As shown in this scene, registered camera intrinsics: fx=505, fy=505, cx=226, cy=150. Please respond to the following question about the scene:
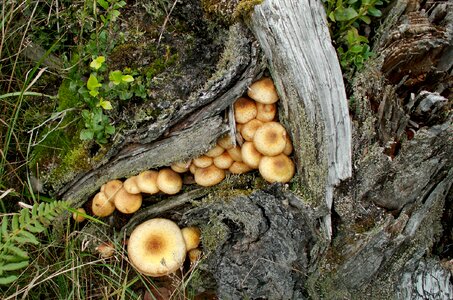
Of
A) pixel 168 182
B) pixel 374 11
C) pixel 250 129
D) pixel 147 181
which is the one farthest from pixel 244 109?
pixel 374 11

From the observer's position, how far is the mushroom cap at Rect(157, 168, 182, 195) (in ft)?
14.3

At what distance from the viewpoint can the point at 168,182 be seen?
14.3ft

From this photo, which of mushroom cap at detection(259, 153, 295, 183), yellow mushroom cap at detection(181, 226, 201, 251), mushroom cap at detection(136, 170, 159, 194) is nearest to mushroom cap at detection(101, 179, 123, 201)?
mushroom cap at detection(136, 170, 159, 194)

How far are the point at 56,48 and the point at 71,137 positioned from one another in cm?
92

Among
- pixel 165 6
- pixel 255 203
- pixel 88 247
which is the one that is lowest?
pixel 88 247

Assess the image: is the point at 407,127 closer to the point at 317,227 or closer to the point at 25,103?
the point at 317,227

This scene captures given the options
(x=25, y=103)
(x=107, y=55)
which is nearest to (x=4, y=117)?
(x=25, y=103)

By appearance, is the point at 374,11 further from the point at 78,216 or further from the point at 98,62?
the point at 78,216

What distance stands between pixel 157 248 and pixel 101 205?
67 centimetres

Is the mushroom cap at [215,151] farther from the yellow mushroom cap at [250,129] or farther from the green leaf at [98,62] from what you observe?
the green leaf at [98,62]

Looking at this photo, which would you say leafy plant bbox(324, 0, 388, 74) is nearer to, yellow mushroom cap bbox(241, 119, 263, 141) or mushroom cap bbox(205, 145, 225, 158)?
yellow mushroom cap bbox(241, 119, 263, 141)

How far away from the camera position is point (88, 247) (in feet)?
15.2

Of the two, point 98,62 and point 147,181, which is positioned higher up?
point 98,62

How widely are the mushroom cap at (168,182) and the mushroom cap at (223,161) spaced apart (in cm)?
38
